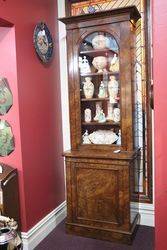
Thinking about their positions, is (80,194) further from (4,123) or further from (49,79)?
(49,79)

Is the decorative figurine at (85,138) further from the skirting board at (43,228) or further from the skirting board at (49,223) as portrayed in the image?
the skirting board at (43,228)

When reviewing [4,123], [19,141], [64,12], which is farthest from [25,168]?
[64,12]

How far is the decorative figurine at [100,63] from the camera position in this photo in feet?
9.10

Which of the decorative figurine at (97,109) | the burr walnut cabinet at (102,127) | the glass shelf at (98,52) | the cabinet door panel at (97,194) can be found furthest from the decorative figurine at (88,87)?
the cabinet door panel at (97,194)

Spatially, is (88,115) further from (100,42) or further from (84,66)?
(100,42)

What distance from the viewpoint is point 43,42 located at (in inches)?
110

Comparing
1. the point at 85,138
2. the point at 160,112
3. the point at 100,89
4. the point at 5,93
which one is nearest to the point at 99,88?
the point at 100,89

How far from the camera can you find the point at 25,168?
101 inches

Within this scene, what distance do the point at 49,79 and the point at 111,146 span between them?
96cm

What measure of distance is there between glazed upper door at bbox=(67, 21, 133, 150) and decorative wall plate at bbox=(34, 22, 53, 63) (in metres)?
0.27

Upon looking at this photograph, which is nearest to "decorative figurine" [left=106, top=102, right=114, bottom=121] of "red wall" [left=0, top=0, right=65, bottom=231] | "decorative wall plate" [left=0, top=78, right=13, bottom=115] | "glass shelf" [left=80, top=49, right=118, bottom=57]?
"glass shelf" [left=80, top=49, right=118, bottom=57]

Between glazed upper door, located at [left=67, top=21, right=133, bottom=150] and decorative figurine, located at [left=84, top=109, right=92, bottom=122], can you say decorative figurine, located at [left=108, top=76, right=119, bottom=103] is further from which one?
decorative figurine, located at [left=84, top=109, right=92, bottom=122]

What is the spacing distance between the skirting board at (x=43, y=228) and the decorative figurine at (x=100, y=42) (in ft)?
5.84

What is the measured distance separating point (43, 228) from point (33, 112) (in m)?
1.16
